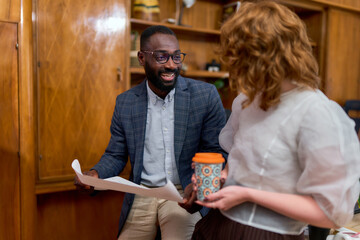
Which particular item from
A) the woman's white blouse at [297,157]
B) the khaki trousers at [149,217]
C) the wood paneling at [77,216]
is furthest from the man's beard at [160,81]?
the wood paneling at [77,216]

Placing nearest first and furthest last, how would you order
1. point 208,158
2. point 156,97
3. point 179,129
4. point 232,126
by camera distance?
point 208,158 < point 232,126 < point 179,129 < point 156,97

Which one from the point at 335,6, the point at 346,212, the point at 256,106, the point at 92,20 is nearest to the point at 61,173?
the point at 92,20

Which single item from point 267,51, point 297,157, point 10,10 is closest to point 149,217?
point 297,157

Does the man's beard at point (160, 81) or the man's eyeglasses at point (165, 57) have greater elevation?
the man's eyeglasses at point (165, 57)

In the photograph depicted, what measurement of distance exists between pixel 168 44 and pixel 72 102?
3.16 ft

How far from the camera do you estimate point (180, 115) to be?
5.07 ft

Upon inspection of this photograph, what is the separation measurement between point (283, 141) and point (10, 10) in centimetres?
187

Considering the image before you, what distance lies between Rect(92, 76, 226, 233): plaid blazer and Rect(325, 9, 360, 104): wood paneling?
Answer: 7.89 ft

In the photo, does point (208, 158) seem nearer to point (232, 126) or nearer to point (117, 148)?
point (232, 126)

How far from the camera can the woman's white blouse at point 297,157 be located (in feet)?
2.29

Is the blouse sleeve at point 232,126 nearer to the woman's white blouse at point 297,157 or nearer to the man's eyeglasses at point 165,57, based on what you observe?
the woman's white blouse at point 297,157

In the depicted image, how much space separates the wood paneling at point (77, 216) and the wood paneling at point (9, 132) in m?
0.31

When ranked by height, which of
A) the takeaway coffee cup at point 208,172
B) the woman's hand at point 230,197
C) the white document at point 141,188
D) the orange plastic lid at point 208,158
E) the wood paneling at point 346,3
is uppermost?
the wood paneling at point 346,3

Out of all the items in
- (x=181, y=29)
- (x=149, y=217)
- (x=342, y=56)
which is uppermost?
(x=181, y=29)
